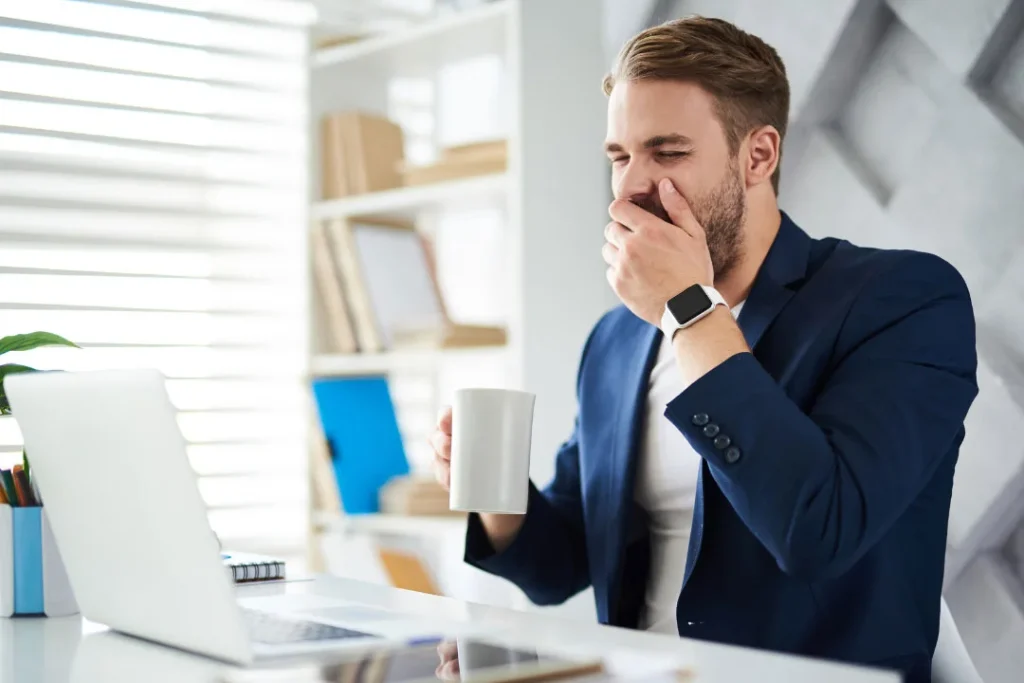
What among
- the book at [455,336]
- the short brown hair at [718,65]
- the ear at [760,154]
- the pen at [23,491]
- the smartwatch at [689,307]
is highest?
the short brown hair at [718,65]

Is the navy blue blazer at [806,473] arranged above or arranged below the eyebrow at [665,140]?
below

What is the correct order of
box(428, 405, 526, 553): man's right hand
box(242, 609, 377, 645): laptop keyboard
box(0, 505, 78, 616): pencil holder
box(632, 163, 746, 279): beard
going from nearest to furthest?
1. box(242, 609, 377, 645): laptop keyboard
2. box(0, 505, 78, 616): pencil holder
3. box(428, 405, 526, 553): man's right hand
4. box(632, 163, 746, 279): beard

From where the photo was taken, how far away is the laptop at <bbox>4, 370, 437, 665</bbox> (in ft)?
3.23

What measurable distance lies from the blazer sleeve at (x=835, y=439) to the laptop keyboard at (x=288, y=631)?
46 cm

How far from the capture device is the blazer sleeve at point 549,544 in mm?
1664

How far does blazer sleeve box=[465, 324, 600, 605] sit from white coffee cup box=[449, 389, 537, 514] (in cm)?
25

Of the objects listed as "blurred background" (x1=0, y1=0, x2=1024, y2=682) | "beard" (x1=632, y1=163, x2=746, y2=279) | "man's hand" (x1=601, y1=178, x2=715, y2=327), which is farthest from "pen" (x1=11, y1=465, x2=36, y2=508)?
"blurred background" (x1=0, y1=0, x2=1024, y2=682)

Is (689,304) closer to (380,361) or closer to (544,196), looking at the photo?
(544,196)

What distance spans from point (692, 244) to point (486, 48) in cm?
137

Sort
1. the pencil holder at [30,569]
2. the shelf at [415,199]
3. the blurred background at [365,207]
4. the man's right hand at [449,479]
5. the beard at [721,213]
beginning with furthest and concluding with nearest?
1. the shelf at [415,199]
2. the blurred background at [365,207]
3. the beard at [721,213]
4. the man's right hand at [449,479]
5. the pencil holder at [30,569]

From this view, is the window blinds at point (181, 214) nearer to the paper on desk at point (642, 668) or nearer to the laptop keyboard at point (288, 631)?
the laptop keyboard at point (288, 631)

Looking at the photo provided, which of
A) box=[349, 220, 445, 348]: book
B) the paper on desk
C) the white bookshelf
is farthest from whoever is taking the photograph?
box=[349, 220, 445, 348]: book

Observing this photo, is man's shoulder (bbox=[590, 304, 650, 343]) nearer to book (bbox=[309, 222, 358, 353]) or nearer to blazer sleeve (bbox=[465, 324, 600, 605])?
blazer sleeve (bbox=[465, 324, 600, 605])

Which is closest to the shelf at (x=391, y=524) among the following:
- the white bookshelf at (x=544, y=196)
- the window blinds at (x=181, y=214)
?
the white bookshelf at (x=544, y=196)
